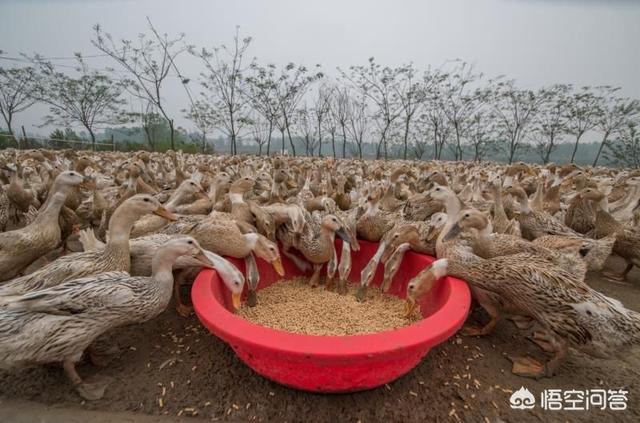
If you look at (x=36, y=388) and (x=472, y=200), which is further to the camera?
(x=472, y=200)

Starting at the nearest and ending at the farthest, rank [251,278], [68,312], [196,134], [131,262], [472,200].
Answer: [68,312]
[131,262]
[251,278]
[472,200]
[196,134]

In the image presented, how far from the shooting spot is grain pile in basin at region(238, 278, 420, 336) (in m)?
3.02

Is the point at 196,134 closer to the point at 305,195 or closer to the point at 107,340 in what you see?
the point at 305,195

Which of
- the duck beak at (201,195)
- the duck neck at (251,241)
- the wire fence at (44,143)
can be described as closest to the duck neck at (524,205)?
the duck neck at (251,241)

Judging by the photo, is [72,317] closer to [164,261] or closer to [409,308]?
[164,261]

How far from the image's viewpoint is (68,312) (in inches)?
82.7

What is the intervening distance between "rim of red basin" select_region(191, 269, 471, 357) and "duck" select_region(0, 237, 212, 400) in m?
0.58

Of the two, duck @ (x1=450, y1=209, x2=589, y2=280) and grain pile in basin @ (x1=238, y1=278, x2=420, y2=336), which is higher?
Answer: duck @ (x1=450, y1=209, x2=589, y2=280)

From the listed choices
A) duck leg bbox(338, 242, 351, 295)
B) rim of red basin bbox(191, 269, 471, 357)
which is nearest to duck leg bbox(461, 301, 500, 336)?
rim of red basin bbox(191, 269, 471, 357)

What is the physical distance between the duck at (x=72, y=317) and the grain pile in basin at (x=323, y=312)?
1.00 meters

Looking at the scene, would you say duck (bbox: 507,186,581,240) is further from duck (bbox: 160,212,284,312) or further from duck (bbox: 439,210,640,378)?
duck (bbox: 160,212,284,312)

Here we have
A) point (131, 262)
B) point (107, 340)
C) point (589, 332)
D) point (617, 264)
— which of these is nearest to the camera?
point (589, 332)

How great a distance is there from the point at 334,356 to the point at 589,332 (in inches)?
80.0

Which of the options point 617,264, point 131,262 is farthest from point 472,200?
point 131,262
